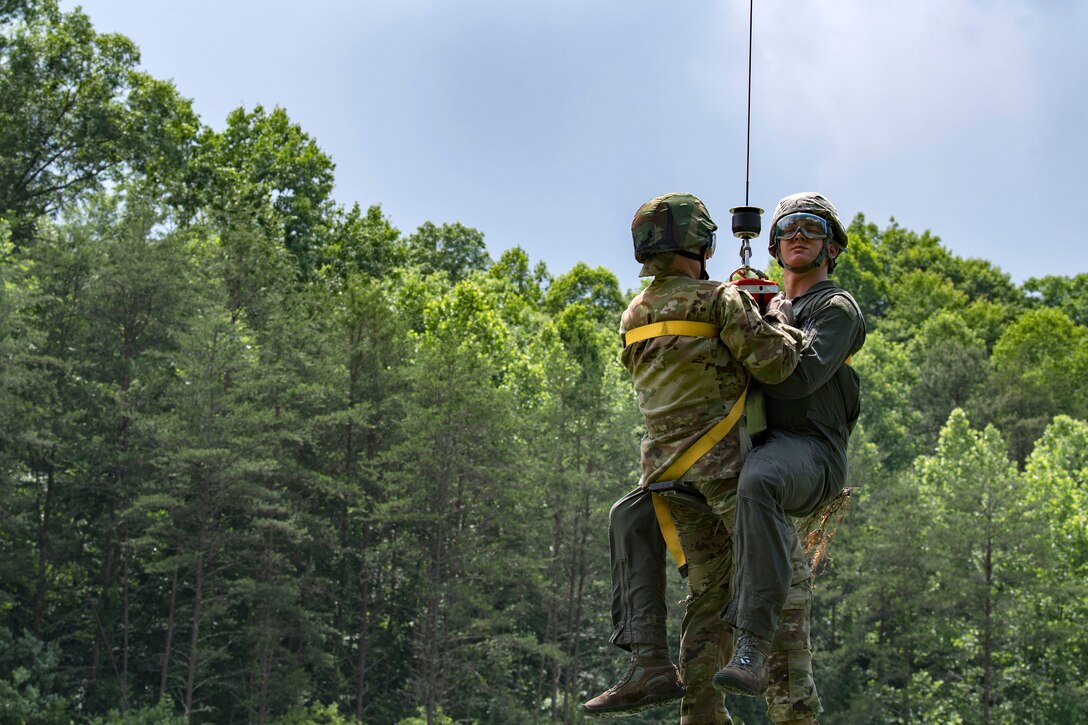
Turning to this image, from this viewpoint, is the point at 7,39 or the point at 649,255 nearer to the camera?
the point at 649,255

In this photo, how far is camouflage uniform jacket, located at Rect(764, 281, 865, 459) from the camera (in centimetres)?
496

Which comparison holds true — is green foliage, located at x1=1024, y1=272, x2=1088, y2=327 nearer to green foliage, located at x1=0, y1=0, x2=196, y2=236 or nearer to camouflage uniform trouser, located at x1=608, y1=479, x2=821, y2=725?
green foliage, located at x1=0, y1=0, x2=196, y2=236

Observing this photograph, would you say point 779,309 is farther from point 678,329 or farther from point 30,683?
point 30,683

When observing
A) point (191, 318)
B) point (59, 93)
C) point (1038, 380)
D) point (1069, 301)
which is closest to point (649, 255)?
point (191, 318)

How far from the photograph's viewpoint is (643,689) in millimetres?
4949

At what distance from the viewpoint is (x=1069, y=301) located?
7688 centimetres

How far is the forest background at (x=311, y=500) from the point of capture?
108ft

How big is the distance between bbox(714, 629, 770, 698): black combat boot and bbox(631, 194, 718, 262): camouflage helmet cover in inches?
56.4

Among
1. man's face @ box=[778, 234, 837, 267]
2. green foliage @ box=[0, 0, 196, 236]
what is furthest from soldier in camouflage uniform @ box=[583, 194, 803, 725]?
green foliage @ box=[0, 0, 196, 236]

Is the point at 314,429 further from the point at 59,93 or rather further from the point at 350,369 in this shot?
the point at 59,93

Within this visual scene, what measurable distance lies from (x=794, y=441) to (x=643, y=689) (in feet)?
A: 3.49

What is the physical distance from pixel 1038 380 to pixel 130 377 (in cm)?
4171

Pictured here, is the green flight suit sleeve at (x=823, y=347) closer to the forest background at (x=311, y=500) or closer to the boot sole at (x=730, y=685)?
the boot sole at (x=730, y=685)

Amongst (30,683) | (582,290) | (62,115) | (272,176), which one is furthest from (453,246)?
(30,683)
